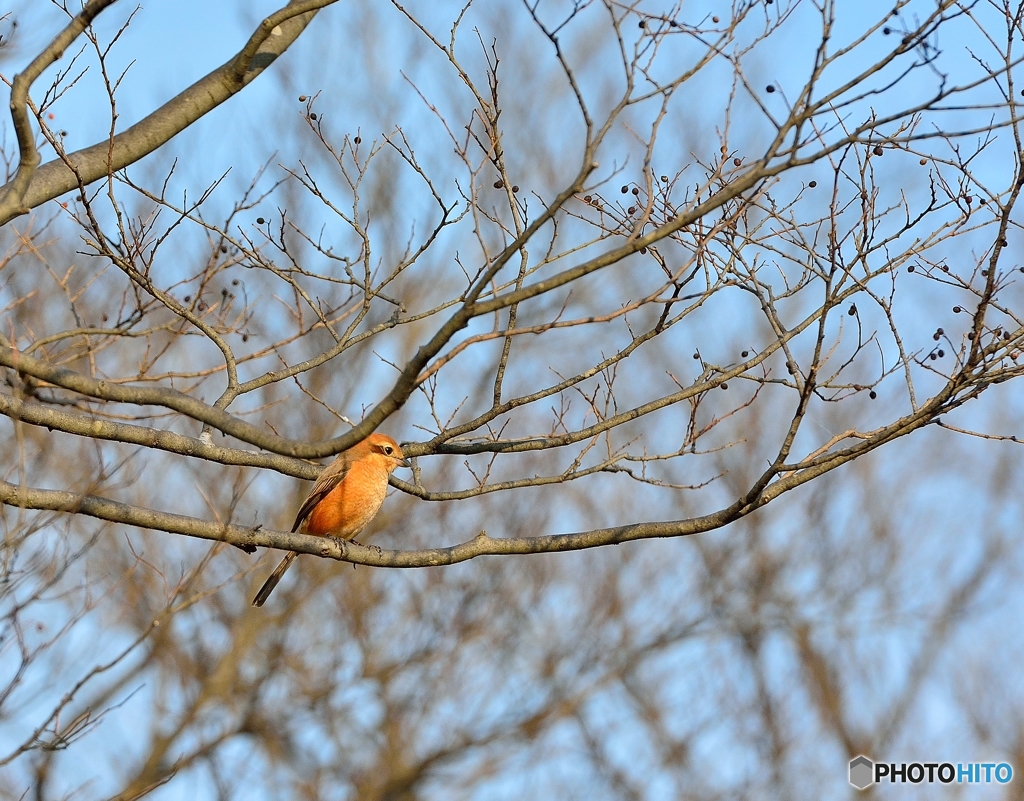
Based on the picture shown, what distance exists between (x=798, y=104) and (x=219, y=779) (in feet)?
34.6

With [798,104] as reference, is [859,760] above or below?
above

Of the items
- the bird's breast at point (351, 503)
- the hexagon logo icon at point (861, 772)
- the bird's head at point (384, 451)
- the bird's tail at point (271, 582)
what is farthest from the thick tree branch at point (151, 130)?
the hexagon logo icon at point (861, 772)

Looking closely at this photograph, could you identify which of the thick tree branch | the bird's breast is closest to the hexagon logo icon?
the bird's breast

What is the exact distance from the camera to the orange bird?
6902 millimetres

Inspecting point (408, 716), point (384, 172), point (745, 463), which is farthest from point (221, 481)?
point (745, 463)

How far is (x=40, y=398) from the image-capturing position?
12.1 ft

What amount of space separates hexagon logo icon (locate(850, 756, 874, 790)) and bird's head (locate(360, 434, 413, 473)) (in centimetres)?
949

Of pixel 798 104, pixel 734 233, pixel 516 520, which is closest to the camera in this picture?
pixel 798 104

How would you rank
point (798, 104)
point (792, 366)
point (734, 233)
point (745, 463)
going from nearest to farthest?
point (798, 104)
point (792, 366)
point (734, 233)
point (745, 463)

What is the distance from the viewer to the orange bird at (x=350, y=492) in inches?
272

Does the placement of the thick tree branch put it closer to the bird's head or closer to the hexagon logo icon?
the bird's head

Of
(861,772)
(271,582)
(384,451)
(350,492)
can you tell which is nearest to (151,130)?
(384,451)

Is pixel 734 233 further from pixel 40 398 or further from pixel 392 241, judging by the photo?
pixel 392 241

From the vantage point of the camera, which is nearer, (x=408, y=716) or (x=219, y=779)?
(x=219, y=779)
